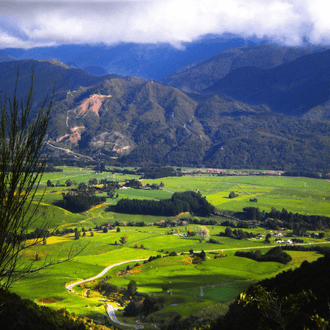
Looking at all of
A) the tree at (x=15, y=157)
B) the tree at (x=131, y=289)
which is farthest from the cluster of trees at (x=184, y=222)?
the tree at (x=15, y=157)

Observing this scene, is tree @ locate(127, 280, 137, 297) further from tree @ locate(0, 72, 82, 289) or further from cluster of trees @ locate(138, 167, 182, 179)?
cluster of trees @ locate(138, 167, 182, 179)

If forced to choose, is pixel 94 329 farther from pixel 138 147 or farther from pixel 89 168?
pixel 138 147

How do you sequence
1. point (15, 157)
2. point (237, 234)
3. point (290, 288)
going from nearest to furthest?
point (15, 157), point (290, 288), point (237, 234)

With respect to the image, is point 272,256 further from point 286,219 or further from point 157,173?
point 157,173

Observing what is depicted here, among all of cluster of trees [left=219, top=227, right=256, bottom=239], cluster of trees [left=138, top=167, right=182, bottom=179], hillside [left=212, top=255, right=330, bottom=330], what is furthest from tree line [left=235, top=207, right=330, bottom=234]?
cluster of trees [left=138, top=167, right=182, bottom=179]

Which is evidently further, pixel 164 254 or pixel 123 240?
pixel 123 240

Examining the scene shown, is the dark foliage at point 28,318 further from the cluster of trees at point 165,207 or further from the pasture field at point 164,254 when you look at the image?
the cluster of trees at point 165,207

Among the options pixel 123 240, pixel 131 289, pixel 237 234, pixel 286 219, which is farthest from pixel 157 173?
pixel 131 289
